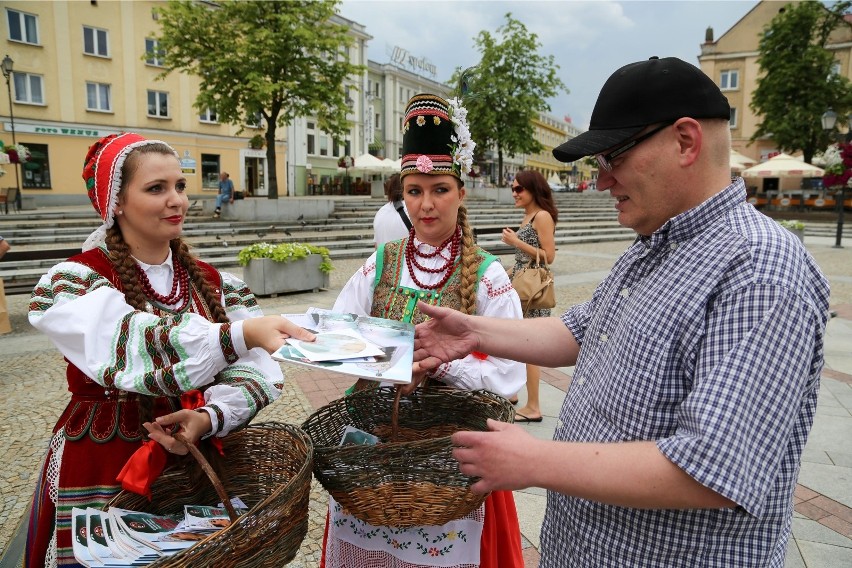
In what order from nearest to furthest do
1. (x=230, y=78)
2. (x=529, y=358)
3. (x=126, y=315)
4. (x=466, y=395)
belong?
(x=126, y=315)
(x=529, y=358)
(x=466, y=395)
(x=230, y=78)

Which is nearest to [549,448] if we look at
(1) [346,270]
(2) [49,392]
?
(2) [49,392]

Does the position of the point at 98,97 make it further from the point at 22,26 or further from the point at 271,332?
the point at 271,332

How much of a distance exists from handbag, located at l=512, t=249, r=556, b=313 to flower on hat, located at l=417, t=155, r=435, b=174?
2266 millimetres

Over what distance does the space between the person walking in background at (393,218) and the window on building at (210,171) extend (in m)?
28.4

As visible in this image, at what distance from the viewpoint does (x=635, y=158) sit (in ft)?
3.99

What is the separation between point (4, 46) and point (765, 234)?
30.7 m

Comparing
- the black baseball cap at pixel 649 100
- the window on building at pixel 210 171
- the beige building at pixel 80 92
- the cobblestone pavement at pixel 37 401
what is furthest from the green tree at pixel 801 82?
the black baseball cap at pixel 649 100

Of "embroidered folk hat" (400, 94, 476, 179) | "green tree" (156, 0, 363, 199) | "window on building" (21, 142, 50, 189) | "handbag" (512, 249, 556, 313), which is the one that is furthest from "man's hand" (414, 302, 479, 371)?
"window on building" (21, 142, 50, 189)

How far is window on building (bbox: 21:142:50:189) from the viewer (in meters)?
24.7

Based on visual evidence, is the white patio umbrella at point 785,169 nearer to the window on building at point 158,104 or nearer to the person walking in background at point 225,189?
the person walking in background at point 225,189

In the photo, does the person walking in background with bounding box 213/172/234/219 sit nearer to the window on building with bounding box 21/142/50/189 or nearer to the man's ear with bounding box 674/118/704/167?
the window on building with bounding box 21/142/50/189

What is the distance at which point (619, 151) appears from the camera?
4.02ft

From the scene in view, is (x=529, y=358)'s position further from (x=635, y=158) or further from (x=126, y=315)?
(x=126, y=315)

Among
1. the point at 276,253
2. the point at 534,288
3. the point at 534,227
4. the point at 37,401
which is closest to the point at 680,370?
the point at 534,288
